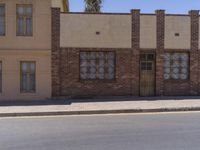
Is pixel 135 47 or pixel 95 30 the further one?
pixel 135 47

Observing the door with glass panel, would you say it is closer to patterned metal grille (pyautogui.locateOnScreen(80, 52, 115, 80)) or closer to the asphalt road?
patterned metal grille (pyautogui.locateOnScreen(80, 52, 115, 80))

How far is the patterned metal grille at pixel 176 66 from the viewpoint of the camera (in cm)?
→ 2380

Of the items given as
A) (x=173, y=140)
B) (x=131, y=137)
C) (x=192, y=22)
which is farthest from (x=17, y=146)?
(x=192, y=22)


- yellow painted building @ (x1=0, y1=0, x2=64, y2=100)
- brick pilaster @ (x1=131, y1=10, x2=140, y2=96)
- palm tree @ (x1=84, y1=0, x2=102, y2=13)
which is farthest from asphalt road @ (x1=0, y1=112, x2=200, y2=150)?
palm tree @ (x1=84, y1=0, x2=102, y2=13)

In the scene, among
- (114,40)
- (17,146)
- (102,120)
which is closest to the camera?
(17,146)

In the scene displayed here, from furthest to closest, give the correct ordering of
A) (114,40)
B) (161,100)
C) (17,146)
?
(114,40) < (161,100) < (17,146)

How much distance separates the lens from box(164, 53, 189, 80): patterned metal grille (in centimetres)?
2380

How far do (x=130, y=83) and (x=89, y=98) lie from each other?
2440 millimetres

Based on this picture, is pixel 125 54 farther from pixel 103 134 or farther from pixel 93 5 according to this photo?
pixel 93 5

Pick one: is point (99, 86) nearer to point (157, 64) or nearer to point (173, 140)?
point (157, 64)

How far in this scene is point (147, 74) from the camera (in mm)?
23609

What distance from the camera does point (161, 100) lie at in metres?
21.6

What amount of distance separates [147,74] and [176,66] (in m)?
1.77

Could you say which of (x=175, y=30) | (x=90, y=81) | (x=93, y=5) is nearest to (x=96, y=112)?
(x=90, y=81)
